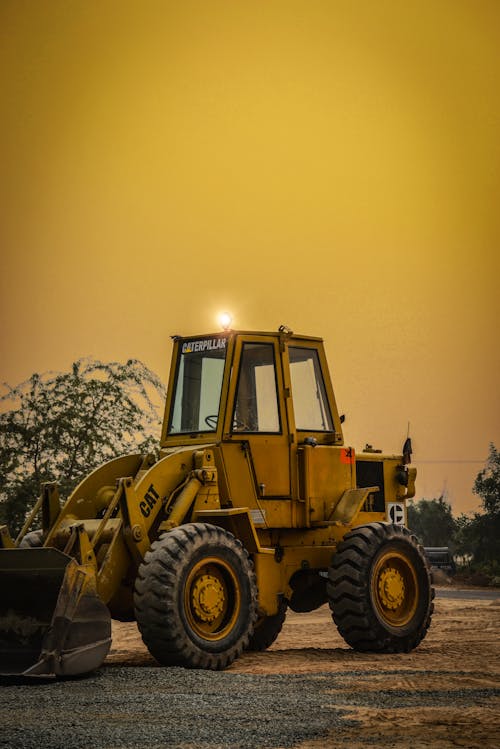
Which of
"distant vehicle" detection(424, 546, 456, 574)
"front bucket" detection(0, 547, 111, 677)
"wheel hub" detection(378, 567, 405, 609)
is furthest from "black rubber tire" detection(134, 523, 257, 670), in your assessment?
"distant vehicle" detection(424, 546, 456, 574)

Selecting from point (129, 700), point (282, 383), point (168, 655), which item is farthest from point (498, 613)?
point (129, 700)

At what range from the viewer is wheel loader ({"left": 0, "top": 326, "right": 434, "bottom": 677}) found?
11383mm

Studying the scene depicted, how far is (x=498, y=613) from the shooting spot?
21.8 metres

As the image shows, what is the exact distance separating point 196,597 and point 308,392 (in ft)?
11.4

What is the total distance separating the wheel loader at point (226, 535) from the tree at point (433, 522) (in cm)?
3917

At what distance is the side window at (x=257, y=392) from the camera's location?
13875mm

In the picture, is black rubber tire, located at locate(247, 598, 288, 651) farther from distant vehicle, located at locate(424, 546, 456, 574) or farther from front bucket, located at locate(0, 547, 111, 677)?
distant vehicle, located at locate(424, 546, 456, 574)

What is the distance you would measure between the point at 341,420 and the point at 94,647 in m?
5.05

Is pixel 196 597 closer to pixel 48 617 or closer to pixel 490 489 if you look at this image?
pixel 48 617

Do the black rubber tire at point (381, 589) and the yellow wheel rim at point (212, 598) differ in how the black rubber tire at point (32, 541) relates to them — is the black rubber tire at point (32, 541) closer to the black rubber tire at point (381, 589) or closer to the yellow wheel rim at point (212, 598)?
the yellow wheel rim at point (212, 598)

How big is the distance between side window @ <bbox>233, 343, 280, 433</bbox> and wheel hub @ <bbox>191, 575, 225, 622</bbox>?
218cm

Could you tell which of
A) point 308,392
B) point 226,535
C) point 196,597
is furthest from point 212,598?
point 308,392

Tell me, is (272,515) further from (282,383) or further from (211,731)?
(211,731)

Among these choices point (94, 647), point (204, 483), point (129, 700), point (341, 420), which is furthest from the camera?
point (341, 420)
